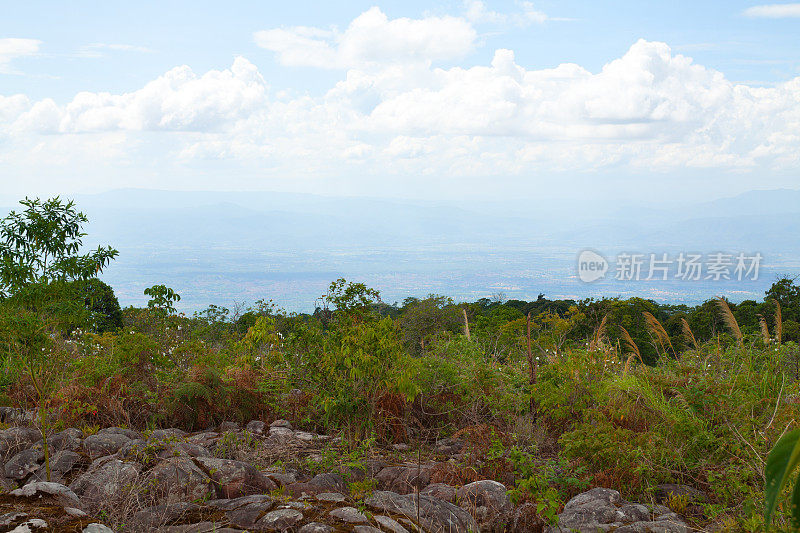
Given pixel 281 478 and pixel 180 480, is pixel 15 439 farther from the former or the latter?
pixel 281 478

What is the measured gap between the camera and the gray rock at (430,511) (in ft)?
13.0

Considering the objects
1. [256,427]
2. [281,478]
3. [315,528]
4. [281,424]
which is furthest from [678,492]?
A: [256,427]

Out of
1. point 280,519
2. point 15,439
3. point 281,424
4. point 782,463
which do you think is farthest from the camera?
point 281,424

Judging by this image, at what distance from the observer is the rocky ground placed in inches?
149

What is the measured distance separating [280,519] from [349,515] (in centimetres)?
41

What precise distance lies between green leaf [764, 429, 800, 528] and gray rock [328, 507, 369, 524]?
11.2ft

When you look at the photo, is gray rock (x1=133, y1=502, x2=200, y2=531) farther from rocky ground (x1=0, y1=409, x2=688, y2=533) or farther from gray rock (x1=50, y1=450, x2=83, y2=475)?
gray rock (x1=50, y1=450, x2=83, y2=475)

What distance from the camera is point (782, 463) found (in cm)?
64

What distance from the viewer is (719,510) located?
431cm

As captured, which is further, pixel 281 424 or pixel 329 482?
pixel 281 424

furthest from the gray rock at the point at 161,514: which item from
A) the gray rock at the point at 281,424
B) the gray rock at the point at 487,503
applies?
the gray rock at the point at 281,424

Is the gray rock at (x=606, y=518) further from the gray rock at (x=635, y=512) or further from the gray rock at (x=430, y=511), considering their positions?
the gray rock at (x=430, y=511)

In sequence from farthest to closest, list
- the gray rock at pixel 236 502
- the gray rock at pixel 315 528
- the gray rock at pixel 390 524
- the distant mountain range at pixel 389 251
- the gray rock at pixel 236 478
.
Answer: the distant mountain range at pixel 389 251 → the gray rock at pixel 236 478 → the gray rock at pixel 236 502 → the gray rock at pixel 390 524 → the gray rock at pixel 315 528

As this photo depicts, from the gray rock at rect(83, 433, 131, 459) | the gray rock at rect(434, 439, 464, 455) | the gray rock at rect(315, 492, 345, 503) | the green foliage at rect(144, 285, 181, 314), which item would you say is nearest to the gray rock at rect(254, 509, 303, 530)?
the gray rock at rect(315, 492, 345, 503)
